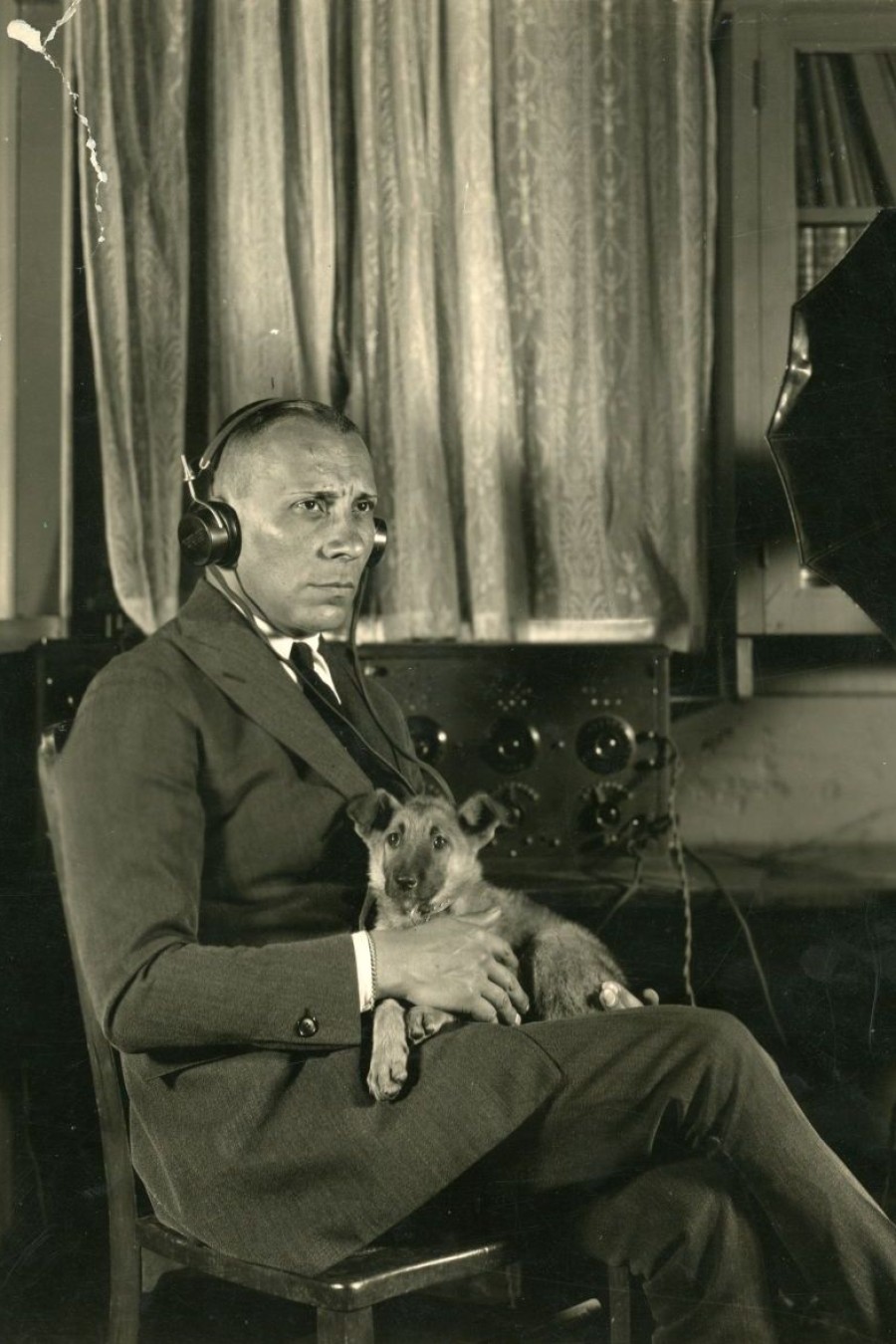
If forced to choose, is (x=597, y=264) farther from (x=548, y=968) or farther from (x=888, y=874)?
(x=548, y=968)

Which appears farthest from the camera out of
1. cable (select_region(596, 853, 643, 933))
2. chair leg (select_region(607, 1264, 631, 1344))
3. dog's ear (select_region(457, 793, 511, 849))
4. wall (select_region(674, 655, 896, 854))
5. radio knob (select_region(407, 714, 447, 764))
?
wall (select_region(674, 655, 896, 854))

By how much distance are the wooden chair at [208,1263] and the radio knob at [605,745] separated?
889mm

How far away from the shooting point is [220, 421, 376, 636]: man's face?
1.60 metres

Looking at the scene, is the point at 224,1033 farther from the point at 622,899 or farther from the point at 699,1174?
the point at 622,899

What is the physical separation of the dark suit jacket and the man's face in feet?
0.65

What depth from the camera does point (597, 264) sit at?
8.00 feet

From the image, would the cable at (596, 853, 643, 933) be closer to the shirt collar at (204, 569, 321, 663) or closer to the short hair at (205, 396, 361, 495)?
the shirt collar at (204, 569, 321, 663)

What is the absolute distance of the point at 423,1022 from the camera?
1406 millimetres

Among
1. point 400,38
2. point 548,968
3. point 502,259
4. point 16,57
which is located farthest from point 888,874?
point 16,57

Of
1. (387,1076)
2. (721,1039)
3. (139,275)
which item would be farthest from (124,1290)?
(139,275)

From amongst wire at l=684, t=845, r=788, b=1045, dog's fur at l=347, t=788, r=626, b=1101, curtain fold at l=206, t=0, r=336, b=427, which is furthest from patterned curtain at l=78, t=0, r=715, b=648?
dog's fur at l=347, t=788, r=626, b=1101

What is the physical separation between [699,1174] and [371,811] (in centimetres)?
58

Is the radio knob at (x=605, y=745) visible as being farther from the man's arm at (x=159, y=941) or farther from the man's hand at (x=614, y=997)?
the man's arm at (x=159, y=941)

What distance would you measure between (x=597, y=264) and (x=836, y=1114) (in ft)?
5.30
